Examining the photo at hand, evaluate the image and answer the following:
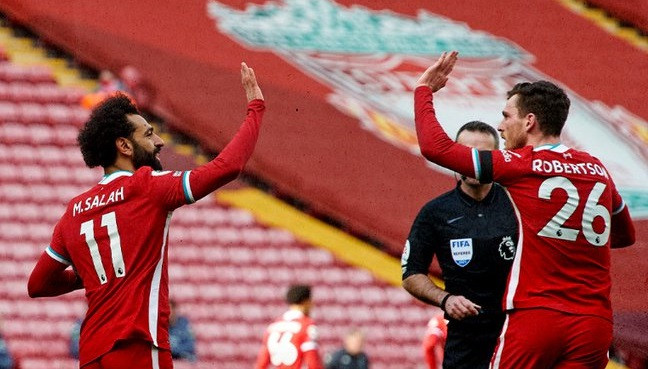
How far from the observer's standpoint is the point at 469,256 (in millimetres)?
4973

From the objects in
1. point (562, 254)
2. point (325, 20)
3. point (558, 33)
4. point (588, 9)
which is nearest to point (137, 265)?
point (562, 254)

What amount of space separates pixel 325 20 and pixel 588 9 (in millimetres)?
4453

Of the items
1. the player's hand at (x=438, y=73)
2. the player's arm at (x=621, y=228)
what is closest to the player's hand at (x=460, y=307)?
the player's arm at (x=621, y=228)

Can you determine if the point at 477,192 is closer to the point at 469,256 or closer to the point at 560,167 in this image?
the point at 469,256

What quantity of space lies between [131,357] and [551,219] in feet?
5.41

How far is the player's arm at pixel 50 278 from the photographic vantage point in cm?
462

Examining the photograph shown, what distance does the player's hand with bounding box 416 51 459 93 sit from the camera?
14.9 feet

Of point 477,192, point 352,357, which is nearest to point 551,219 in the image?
point 477,192

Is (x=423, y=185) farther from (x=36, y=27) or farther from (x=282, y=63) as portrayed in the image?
(x=36, y=27)

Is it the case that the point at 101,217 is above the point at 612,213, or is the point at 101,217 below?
below

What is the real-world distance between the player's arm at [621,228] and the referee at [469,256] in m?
0.42

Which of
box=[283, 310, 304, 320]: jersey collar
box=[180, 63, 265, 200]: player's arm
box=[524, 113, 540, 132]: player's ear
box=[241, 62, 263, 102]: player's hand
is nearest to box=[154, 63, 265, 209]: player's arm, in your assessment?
box=[180, 63, 265, 200]: player's arm

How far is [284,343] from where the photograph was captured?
8.94 m

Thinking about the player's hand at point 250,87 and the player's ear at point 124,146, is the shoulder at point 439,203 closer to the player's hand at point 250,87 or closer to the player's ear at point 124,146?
the player's hand at point 250,87
